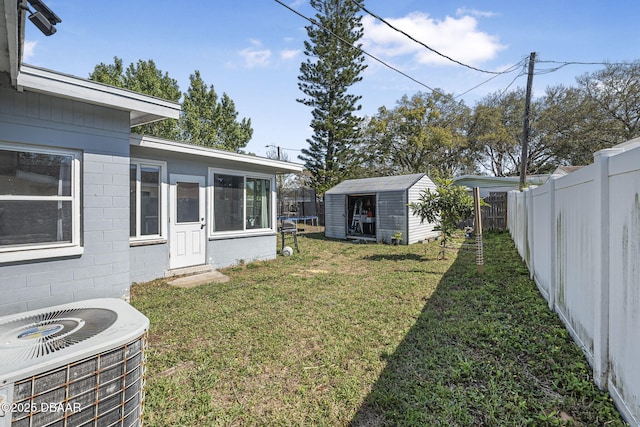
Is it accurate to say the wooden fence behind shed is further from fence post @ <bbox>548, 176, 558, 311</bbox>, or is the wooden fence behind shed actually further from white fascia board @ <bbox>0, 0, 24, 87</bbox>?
white fascia board @ <bbox>0, 0, 24, 87</bbox>

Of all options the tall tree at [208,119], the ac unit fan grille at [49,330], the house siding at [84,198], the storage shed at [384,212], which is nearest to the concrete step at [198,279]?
the house siding at [84,198]

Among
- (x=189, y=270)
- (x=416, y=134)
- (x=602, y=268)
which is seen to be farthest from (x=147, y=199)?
(x=416, y=134)

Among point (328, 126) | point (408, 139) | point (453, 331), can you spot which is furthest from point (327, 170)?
point (453, 331)

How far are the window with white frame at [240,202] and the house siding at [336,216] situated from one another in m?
5.07

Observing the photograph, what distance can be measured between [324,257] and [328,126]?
12.7 metres

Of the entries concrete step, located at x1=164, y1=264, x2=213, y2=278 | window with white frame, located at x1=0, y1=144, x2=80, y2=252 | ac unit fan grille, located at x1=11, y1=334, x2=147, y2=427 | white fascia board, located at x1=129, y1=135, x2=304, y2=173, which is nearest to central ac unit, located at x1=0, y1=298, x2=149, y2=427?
ac unit fan grille, located at x1=11, y1=334, x2=147, y2=427

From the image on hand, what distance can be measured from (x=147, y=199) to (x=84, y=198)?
1.87 metres

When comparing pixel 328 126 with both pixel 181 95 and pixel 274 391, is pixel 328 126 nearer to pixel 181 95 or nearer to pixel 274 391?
pixel 181 95

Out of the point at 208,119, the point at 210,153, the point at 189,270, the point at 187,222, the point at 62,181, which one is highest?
the point at 208,119

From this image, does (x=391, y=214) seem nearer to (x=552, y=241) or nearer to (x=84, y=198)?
(x=552, y=241)

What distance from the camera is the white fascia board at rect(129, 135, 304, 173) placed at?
4.83m

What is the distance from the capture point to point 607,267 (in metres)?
1.97

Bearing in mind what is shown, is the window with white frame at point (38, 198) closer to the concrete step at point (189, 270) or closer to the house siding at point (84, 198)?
the house siding at point (84, 198)

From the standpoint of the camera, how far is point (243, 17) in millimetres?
5148
